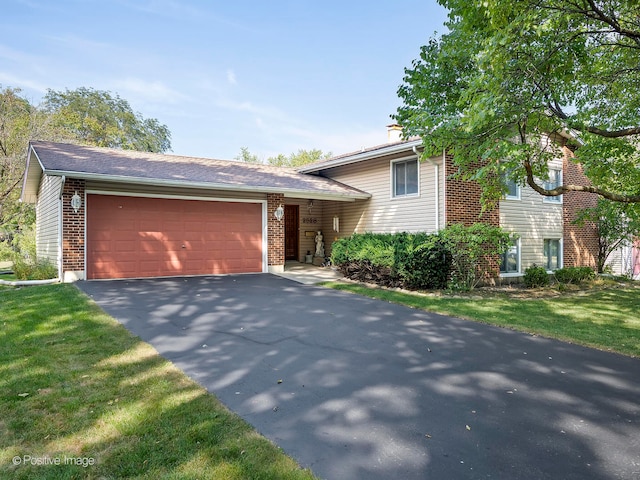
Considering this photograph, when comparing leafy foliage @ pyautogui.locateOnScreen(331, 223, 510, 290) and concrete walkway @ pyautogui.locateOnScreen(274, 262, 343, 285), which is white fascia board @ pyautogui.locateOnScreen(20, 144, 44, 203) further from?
leafy foliage @ pyautogui.locateOnScreen(331, 223, 510, 290)

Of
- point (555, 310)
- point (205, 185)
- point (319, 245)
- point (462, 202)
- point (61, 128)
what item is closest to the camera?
point (555, 310)

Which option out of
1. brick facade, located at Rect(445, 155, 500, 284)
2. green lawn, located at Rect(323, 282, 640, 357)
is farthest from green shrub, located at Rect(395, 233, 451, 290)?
brick facade, located at Rect(445, 155, 500, 284)

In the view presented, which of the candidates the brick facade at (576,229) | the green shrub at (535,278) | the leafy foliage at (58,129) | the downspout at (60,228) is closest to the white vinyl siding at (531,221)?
the brick facade at (576,229)

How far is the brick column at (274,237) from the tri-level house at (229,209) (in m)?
0.03

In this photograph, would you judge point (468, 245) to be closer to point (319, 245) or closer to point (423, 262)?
point (423, 262)

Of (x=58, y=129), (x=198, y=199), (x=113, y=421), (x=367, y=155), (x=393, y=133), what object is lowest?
(x=113, y=421)

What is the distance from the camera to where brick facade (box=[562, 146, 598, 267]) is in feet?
44.7

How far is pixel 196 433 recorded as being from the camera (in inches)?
106

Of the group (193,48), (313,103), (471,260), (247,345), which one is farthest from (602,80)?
(313,103)

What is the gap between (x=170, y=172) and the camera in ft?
37.3

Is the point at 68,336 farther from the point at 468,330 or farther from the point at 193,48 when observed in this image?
the point at 193,48

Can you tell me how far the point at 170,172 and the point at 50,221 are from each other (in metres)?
4.00

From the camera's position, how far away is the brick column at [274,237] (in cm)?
1257

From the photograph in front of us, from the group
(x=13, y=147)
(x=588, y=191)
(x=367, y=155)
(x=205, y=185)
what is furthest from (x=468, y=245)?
(x=13, y=147)
